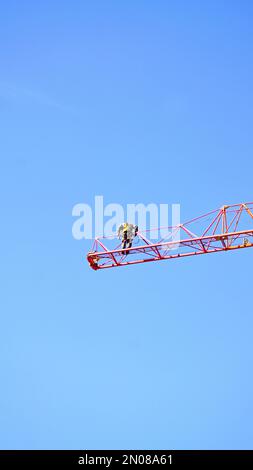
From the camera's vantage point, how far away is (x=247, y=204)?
78750mm

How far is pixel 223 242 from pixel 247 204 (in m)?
3.67

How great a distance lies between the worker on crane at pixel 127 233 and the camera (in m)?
81.5

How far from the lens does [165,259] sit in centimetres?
8144

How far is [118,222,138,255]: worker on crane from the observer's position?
81.5m

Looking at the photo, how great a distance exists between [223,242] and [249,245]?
6.95 feet

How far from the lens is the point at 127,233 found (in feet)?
267

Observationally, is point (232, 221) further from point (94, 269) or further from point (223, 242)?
point (94, 269)
